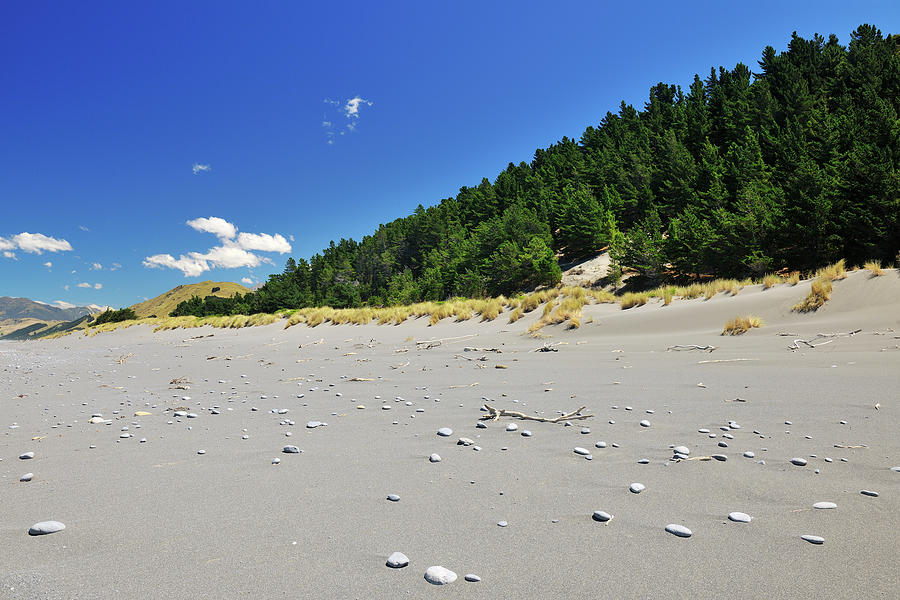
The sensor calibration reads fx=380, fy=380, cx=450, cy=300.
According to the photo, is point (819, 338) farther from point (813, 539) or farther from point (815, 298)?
point (813, 539)

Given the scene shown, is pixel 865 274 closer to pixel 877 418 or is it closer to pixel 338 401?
pixel 877 418

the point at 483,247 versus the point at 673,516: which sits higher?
the point at 483,247

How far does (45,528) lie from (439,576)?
1.88 m

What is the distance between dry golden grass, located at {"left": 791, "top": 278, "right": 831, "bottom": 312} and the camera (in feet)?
27.7

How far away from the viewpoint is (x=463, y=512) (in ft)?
6.34

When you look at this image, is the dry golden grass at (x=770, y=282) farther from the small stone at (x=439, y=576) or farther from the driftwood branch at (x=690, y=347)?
the small stone at (x=439, y=576)

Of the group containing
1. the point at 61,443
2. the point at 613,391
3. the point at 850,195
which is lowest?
the point at 613,391

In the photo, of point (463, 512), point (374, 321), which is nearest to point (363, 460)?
point (463, 512)

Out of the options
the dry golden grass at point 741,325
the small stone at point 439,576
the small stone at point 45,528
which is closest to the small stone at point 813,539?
the small stone at point 439,576

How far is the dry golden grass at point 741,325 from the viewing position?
827cm

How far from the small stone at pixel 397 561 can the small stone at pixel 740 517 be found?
58.7 inches

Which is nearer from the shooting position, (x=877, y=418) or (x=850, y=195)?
(x=877, y=418)

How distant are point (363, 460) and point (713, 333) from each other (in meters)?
8.76

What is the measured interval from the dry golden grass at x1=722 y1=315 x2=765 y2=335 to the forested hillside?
50.0 ft
